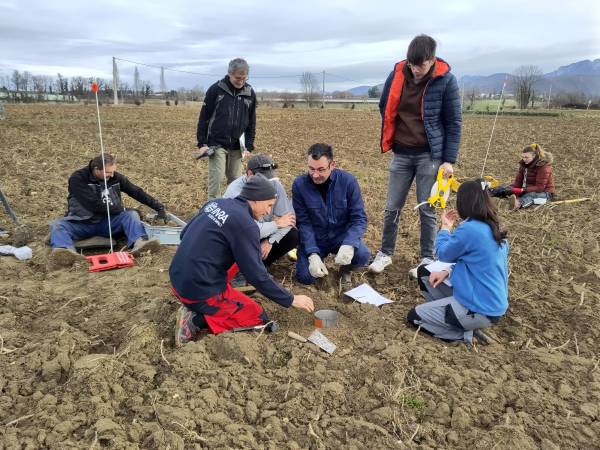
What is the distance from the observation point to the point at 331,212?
4633 millimetres

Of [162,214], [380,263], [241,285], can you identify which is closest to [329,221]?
[380,263]

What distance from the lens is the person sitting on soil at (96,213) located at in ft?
17.2

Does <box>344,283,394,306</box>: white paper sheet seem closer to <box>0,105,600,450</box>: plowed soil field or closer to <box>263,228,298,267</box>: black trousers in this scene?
<box>0,105,600,450</box>: plowed soil field

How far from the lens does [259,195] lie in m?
3.29

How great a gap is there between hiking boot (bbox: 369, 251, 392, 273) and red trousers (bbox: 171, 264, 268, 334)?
1.64 metres

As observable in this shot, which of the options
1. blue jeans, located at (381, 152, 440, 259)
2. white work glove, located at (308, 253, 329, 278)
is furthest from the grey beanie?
blue jeans, located at (381, 152, 440, 259)

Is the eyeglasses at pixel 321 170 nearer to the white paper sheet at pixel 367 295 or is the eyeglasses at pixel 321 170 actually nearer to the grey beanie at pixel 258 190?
the grey beanie at pixel 258 190

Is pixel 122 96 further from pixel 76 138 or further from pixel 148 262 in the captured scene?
pixel 148 262

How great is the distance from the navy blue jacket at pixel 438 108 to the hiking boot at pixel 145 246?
2.91 metres

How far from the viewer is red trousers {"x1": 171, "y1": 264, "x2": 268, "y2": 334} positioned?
11.6 feet

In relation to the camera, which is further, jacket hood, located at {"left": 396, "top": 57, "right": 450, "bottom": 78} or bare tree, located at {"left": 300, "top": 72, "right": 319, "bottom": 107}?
bare tree, located at {"left": 300, "top": 72, "right": 319, "bottom": 107}

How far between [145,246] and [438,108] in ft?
11.6

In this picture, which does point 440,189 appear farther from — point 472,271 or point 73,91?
point 73,91

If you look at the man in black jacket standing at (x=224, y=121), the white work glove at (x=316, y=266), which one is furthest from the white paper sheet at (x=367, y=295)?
the man in black jacket standing at (x=224, y=121)
